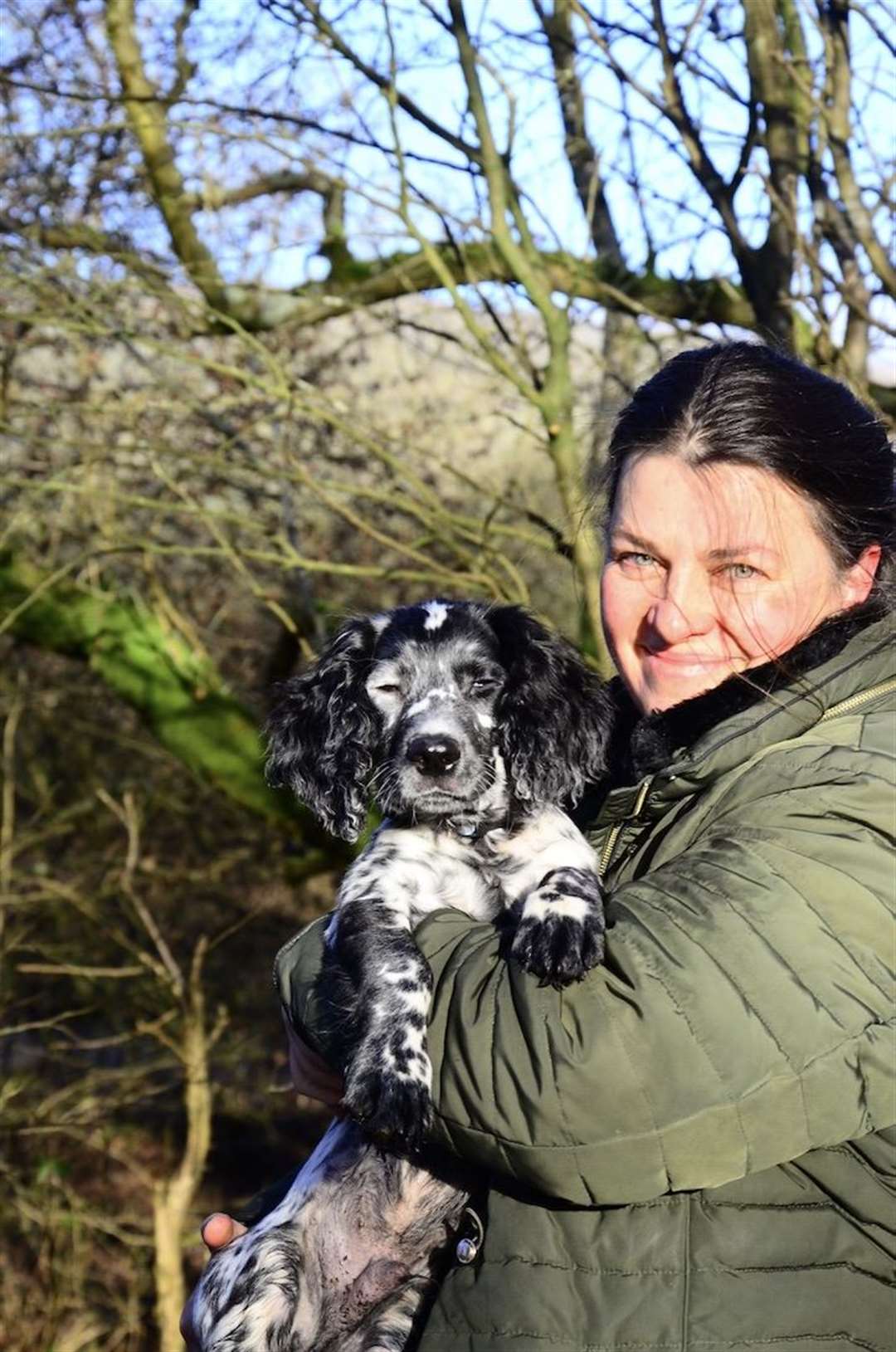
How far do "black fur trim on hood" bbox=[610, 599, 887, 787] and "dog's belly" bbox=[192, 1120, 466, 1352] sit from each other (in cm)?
73

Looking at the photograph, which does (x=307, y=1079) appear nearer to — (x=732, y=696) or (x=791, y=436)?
(x=732, y=696)

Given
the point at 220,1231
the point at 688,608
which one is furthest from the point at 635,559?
the point at 220,1231

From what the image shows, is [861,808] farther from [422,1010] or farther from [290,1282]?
[290,1282]

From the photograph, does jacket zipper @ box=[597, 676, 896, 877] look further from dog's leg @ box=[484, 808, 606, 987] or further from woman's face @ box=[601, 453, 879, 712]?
woman's face @ box=[601, 453, 879, 712]

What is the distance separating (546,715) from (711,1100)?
1.29 metres

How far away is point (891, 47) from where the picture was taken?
4.56 metres

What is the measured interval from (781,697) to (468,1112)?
707mm

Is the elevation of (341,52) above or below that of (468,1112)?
above

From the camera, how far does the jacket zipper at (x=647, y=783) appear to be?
205 centimetres

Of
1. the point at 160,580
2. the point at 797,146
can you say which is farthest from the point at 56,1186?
the point at 797,146

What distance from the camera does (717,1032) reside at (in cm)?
171

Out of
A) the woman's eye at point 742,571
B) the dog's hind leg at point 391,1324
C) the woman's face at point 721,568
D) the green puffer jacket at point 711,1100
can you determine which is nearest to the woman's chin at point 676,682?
→ the woman's face at point 721,568

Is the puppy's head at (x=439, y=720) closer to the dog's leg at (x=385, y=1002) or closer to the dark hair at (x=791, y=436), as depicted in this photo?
the dog's leg at (x=385, y=1002)

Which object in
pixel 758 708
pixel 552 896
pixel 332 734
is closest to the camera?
pixel 758 708
